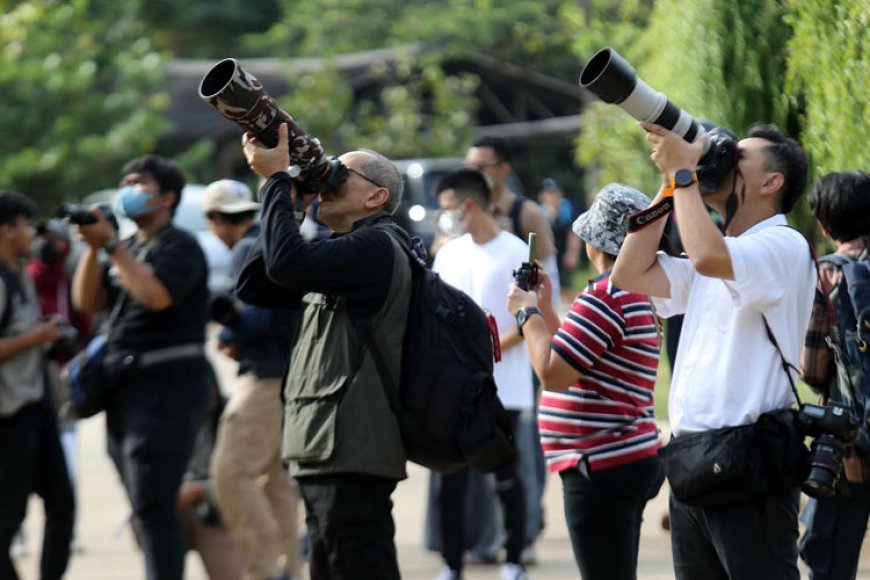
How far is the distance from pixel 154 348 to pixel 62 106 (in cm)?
1982

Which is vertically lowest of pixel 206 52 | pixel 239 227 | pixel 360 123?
pixel 206 52

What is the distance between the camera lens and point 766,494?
13.9 ft

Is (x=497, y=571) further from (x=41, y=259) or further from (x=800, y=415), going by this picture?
(x=800, y=415)

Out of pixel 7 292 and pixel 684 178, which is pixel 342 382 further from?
pixel 7 292

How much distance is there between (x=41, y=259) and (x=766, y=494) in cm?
522

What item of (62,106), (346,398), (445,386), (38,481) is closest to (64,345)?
(38,481)

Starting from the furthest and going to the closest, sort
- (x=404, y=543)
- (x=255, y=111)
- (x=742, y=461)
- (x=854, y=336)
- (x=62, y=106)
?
1. (x=62, y=106)
2. (x=404, y=543)
3. (x=854, y=336)
4. (x=255, y=111)
5. (x=742, y=461)

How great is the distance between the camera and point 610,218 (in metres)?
5.12

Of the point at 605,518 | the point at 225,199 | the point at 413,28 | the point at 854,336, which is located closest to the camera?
the point at 854,336

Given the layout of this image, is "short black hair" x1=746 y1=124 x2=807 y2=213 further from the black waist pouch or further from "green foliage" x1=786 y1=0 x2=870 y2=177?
"green foliage" x1=786 y1=0 x2=870 y2=177

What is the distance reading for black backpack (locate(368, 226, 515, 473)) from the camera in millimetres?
4762

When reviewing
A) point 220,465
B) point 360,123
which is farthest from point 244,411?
point 360,123

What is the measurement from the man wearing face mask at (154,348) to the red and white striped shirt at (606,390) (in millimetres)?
1935

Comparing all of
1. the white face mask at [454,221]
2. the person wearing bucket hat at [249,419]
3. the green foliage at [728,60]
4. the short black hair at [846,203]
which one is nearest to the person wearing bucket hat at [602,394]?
the short black hair at [846,203]
